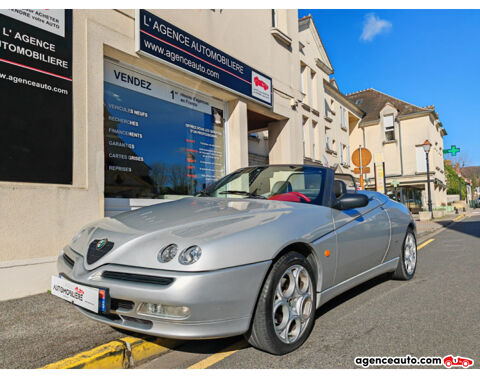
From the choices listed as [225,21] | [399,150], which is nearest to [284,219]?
[225,21]

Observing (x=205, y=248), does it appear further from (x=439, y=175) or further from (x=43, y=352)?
(x=439, y=175)

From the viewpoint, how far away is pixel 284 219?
2865 millimetres

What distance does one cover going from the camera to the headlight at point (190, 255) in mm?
2279

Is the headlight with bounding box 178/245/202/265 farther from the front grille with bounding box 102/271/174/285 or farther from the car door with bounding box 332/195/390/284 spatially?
the car door with bounding box 332/195/390/284

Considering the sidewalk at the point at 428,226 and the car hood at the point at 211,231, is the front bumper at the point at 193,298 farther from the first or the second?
the sidewalk at the point at 428,226

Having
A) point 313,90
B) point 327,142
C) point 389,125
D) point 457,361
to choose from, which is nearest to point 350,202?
point 457,361

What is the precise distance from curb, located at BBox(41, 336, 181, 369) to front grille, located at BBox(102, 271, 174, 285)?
0.57 meters

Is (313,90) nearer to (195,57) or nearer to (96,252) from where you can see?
(195,57)

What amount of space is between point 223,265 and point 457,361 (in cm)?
179

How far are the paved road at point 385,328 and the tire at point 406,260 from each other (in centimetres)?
11

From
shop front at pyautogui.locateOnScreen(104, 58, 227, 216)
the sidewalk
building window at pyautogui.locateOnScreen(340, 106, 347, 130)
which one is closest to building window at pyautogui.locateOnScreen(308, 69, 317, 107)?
building window at pyautogui.locateOnScreen(340, 106, 347, 130)

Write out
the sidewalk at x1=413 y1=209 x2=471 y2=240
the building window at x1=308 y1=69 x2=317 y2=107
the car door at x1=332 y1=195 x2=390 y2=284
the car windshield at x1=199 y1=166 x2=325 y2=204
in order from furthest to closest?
the building window at x1=308 y1=69 x2=317 y2=107
the sidewalk at x1=413 y1=209 x2=471 y2=240
the car windshield at x1=199 y1=166 x2=325 y2=204
the car door at x1=332 y1=195 x2=390 y2=284

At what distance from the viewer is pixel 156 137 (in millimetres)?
7145

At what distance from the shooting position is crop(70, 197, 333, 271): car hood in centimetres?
236
